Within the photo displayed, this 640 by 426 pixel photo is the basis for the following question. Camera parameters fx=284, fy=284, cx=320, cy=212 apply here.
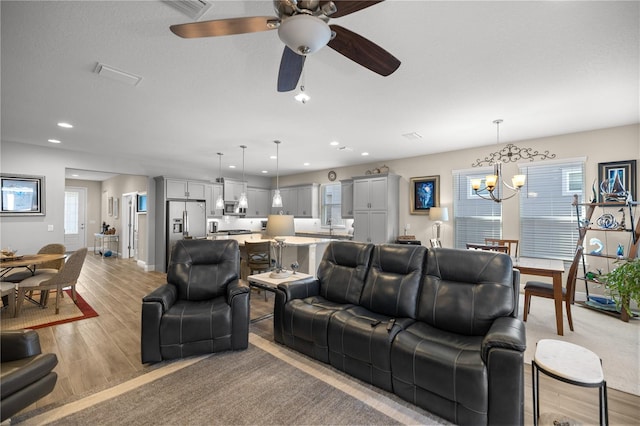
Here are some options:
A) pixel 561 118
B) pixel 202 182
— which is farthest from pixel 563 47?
pixel 202 182

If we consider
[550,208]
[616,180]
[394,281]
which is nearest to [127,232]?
[394,281]

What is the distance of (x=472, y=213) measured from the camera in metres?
5.63

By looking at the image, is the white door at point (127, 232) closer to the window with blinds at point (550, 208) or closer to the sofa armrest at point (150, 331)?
the sofa armrest at point (150, 331)

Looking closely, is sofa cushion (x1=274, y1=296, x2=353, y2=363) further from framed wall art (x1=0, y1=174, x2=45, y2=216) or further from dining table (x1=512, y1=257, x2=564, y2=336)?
framed wall art (x1=0, y1=174, x2=45, y2=216)

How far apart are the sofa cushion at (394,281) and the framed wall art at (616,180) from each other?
334 cm

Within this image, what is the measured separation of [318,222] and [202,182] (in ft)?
11.3

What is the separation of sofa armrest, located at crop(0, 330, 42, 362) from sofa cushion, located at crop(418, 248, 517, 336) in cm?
278

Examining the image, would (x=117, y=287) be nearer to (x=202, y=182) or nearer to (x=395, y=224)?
(x=202, y=182)

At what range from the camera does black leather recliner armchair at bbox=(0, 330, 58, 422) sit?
1475mm

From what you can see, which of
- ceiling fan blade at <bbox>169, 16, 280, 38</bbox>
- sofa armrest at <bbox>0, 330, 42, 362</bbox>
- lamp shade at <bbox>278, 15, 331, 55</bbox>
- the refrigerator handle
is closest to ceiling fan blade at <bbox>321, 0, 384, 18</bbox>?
lamp shade at <bbox>278, 15, 331, 55</bbox>

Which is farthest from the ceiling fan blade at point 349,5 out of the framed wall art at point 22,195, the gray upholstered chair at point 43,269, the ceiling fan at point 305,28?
the framed wall art at point 22,195

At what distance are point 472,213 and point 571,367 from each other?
14.8 ft

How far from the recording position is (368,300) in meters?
2.71

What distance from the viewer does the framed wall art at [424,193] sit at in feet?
19.7
